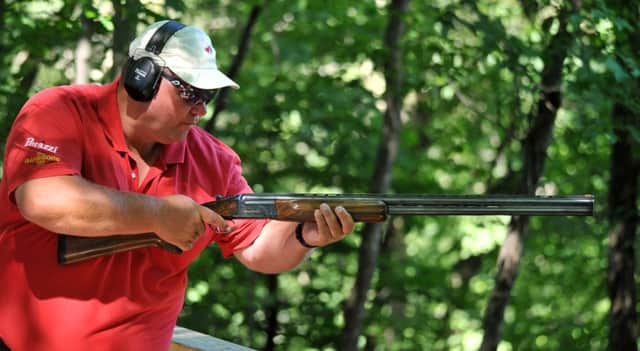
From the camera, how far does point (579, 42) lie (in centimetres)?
488

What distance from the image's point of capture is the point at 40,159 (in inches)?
95.8

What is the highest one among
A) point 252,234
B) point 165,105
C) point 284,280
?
point 165,105

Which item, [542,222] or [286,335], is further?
[542,222]

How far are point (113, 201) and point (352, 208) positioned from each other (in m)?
0.73

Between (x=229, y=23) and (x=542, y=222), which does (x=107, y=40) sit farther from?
(x=229, y=23)

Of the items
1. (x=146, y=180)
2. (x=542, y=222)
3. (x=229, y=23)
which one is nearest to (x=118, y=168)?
(x=146, y=180)

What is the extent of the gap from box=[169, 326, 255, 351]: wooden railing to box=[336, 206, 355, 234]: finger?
0.89 m

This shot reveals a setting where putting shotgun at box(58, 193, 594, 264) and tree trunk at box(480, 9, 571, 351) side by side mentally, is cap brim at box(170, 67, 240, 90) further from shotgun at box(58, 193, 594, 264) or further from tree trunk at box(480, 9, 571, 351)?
tree trunk at box(480, 9, 571, 351)

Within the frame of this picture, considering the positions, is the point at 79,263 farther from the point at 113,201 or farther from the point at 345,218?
the point at 345,218

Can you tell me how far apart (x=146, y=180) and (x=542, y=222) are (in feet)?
22.8

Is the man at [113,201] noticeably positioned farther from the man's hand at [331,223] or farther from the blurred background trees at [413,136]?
the blurred background trees at [413,136]

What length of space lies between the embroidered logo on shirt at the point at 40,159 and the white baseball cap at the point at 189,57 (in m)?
0.43

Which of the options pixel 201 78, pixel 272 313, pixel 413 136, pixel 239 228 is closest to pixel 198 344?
pixel 239 228

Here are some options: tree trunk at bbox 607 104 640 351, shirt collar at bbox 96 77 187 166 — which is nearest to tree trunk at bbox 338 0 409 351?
tree trunk at bbox 607 104 640 351
